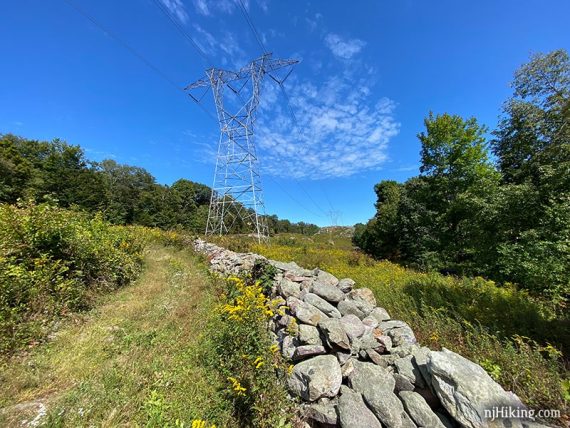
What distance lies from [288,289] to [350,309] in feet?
4.12

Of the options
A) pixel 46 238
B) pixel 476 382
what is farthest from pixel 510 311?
pixel 46 238

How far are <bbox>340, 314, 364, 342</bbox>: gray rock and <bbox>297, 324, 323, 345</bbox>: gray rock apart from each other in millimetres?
478

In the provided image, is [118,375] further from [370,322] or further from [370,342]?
[370,322]

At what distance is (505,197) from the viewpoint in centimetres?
743

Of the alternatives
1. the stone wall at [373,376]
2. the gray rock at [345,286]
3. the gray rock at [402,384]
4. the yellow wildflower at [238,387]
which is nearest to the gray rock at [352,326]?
the stone wall at [373,376]

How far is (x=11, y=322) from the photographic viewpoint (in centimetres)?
324

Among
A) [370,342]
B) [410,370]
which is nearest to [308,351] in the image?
[370,342]

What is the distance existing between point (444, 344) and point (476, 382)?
1.49 metres

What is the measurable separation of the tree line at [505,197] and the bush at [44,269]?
876 centimetres

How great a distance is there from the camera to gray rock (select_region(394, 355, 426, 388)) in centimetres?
285

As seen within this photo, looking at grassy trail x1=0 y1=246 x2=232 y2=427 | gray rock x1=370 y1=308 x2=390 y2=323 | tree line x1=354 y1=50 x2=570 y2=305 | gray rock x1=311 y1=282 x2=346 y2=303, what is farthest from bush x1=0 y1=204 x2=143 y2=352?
tree line x1=354 y1=50 x2=570 y2=305

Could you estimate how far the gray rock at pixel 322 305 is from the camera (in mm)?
4164

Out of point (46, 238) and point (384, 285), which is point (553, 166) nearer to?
point (384, 285)

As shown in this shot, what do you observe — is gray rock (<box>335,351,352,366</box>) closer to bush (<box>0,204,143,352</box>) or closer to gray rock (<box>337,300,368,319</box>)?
gray rock (<box>337,300,368,319</box>)
